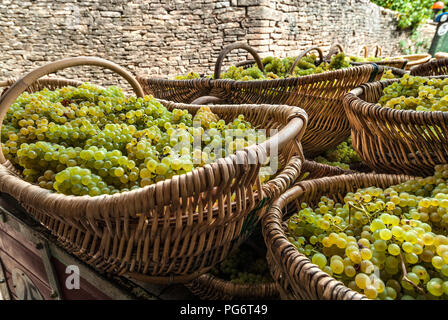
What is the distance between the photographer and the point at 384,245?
55cm

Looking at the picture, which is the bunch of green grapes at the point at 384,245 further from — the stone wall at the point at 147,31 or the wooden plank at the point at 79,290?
the stone wall at the point at 147,31

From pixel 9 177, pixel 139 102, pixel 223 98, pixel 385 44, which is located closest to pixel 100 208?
pixel 9 177

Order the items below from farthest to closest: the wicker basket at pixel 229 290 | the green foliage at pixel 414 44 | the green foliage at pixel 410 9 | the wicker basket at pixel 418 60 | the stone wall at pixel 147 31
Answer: the green foliage at pixel 414 44 → the green foliage at pixel 410 9 → the stone wall at pixel 147 31 → the wicker basket at pixel 418 60 → the wicker basket at pixel 229 290

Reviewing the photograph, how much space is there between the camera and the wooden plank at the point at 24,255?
1.07 m

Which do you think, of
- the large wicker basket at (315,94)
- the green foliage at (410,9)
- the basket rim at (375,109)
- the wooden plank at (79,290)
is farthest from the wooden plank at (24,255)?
the green foliage at (410,9)

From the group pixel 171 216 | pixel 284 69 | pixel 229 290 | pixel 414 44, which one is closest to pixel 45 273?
pixel 229 290

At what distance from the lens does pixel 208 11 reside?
5.46 metres

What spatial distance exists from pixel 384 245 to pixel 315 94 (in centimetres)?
87

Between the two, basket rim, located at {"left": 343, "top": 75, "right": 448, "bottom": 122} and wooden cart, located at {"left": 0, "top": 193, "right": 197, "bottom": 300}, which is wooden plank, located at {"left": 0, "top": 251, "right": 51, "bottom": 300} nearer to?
wooden cart, located at {"left": 0, "top": 193, "right": 197, "bottom": 300}

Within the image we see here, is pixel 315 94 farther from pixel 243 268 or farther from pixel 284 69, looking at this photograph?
pixel 284 69

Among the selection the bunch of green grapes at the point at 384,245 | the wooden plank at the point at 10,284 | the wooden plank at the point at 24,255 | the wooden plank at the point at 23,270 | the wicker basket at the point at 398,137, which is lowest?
the wooden plank at the point at 10,284

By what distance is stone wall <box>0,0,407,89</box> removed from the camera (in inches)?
195

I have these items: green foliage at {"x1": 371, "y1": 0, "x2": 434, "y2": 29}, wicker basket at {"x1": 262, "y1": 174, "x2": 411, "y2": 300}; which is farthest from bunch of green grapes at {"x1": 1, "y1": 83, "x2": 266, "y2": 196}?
green foliage at {"x1": 371, "y1": 0, "x2": 434, "y2": 29}

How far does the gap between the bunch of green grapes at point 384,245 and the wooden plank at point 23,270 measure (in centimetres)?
103
